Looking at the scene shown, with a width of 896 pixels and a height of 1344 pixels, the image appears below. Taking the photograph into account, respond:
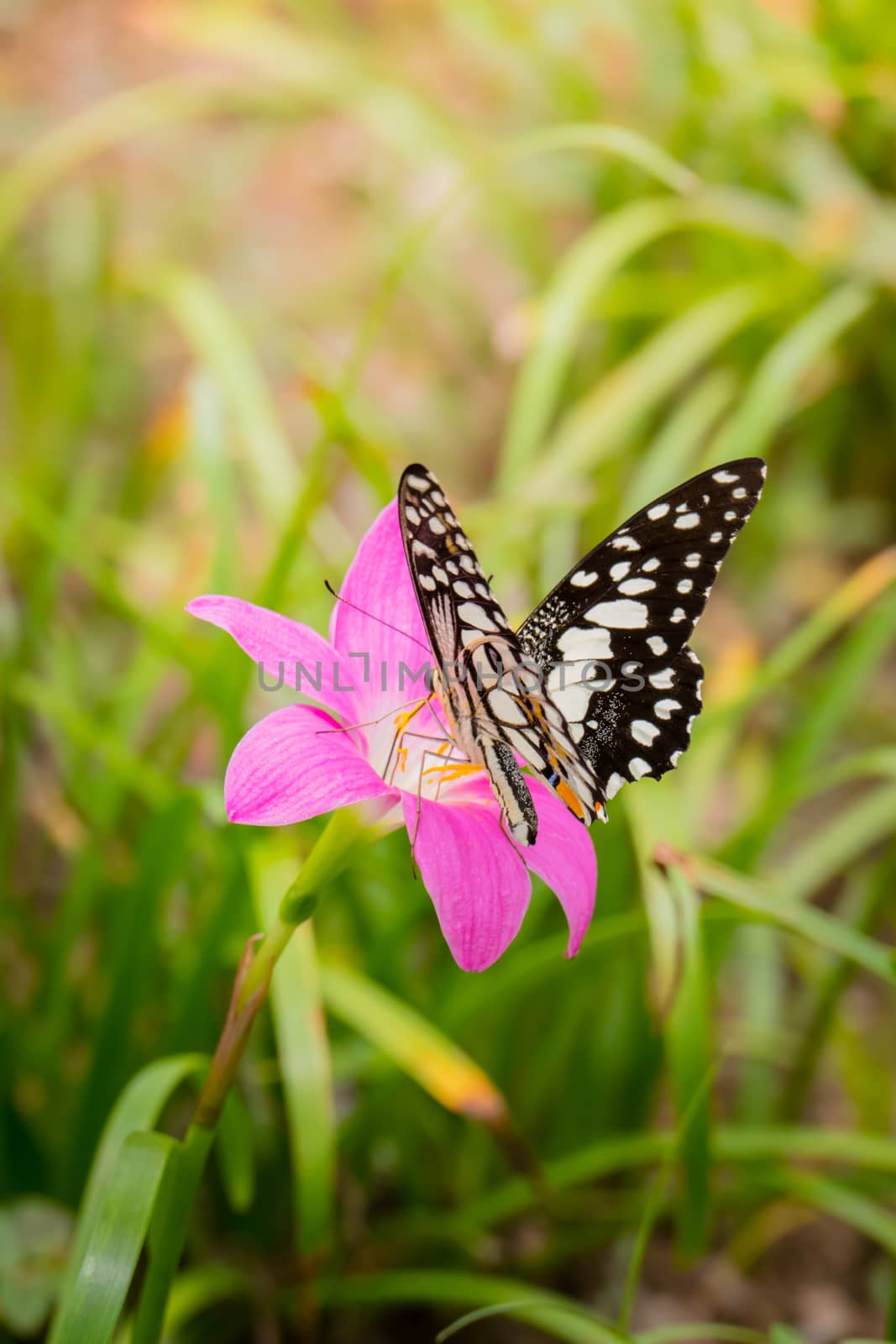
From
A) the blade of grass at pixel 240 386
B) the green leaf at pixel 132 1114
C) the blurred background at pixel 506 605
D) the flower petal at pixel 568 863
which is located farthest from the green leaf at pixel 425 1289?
the blade of grass at pixel 240 386

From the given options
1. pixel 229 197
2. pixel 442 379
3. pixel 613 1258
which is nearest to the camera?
pixel 613 1258

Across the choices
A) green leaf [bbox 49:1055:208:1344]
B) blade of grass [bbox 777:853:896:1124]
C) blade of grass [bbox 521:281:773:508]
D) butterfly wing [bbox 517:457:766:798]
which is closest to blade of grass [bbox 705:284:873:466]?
blade of grass [bbox 521:281:773:508]

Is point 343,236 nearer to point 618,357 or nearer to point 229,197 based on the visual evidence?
point 229,197

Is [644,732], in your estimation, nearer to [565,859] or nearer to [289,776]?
[565,859]

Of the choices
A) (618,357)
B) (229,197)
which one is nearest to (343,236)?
(229,197)

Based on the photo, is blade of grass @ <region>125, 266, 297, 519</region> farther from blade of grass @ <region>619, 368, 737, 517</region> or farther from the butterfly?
the butterfly

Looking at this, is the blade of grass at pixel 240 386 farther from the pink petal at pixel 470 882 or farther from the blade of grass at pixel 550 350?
the pink petal at pixel 470 882
